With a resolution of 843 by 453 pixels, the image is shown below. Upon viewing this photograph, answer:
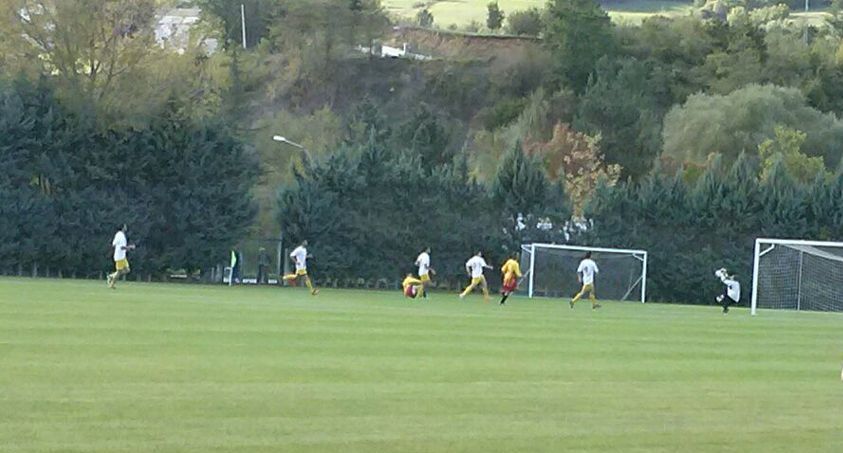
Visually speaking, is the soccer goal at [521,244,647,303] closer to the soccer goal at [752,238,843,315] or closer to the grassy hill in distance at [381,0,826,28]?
the soccer goal at [752,238,843,315]

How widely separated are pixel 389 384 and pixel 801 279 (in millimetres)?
35933

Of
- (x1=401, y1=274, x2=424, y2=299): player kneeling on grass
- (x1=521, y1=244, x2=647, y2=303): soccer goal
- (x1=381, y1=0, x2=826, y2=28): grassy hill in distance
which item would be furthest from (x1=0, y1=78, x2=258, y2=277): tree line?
(x1=381, y1=0, x2=826, y2=28): grassy hill in distance

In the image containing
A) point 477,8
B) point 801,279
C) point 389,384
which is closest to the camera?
point 389,384

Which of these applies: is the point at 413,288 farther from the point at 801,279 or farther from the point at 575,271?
the point at 801,279

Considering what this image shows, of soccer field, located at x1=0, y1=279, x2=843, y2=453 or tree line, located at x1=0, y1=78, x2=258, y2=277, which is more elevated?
tree line, located at x1=0, y1=78, x2=258, y2=277

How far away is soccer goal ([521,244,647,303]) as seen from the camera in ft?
188

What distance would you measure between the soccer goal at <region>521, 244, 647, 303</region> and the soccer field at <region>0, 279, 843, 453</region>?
82.1ft

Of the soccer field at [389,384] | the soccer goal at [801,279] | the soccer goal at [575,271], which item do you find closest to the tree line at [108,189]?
the soccer goal at [575,271]

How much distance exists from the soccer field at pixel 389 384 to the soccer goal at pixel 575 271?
82.1 ft

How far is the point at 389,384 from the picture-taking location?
1777 centimetres

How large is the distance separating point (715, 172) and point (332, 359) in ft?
146

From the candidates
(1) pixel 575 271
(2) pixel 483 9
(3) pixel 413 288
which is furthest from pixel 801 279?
(2) pixel 483 9

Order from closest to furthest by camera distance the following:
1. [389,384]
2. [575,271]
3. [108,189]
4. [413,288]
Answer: [389,384]
[413,288]
[575,271]
[108,189]

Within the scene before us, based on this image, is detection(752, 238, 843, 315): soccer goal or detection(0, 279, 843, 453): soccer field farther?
detection(752, 238, 843, 315): soccer goal
